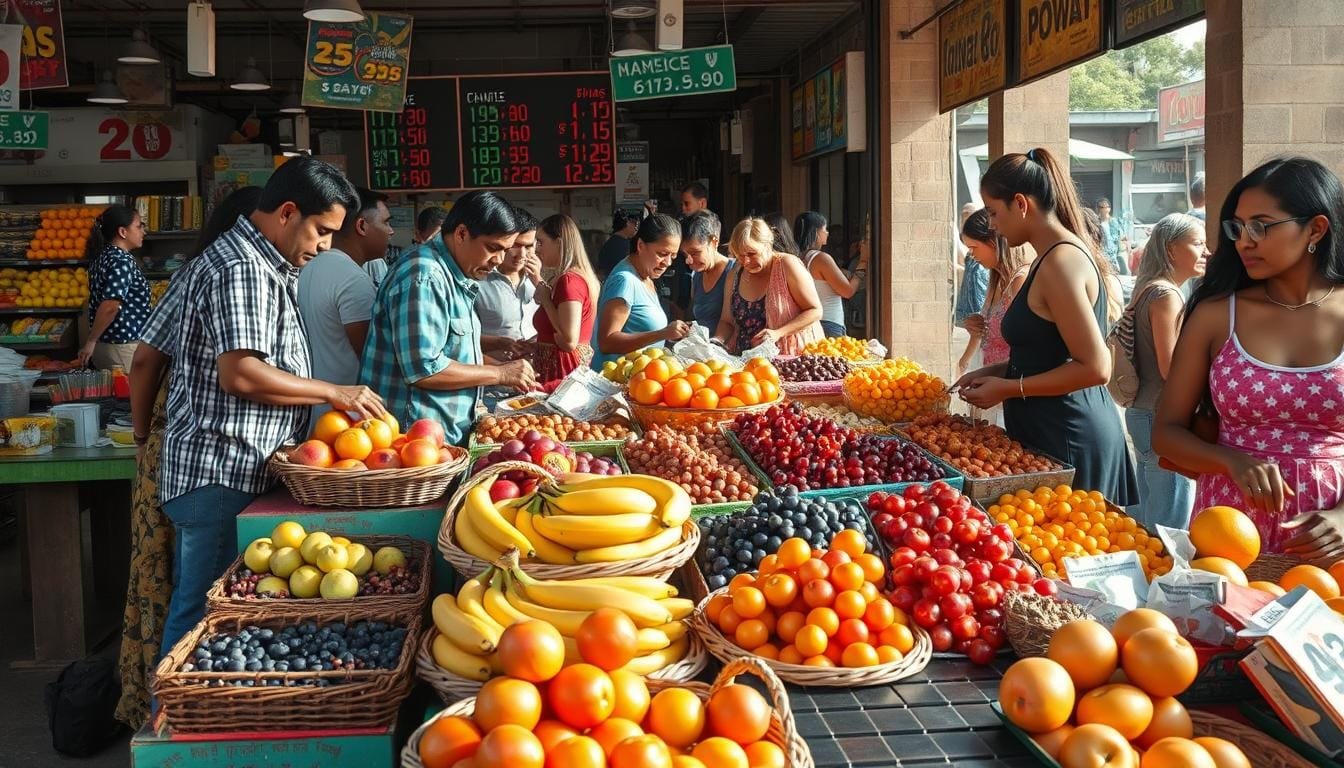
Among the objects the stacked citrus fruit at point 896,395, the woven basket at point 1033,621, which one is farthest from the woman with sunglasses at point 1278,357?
the stacked citrus fruit at point 896,395

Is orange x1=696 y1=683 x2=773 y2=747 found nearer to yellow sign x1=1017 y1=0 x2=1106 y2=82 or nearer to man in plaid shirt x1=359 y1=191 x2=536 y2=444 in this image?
man in plaid shirt x1=359 y1=191 x2=536 y2=444

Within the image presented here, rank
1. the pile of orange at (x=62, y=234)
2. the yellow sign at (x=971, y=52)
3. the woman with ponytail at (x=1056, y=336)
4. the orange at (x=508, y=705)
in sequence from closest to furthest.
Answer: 1. the orange at (x=508, y=705)
2. the woman with ponytail at (x=1056, y=336)
3. the yellow sign at (x=971, y=52)
4. the pile of orange at (x=62, y=234)

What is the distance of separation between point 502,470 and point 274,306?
38.4 inches

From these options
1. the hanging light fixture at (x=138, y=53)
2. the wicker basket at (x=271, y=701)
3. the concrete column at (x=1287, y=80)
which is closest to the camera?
the wicker basket at (x=271, y=701)

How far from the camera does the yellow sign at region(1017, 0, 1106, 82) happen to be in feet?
20.8

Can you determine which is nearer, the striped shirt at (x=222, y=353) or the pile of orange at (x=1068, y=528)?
the pile of orange at (x=1068, y=528)

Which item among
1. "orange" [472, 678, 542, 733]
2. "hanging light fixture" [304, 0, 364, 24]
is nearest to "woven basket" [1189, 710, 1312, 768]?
"orange" [472, 678, 542, 733]

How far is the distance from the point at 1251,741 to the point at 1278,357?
1330 mm

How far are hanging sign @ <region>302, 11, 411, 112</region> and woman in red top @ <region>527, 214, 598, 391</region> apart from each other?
3273mm

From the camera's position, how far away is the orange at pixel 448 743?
1.94 m

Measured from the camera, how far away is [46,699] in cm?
439

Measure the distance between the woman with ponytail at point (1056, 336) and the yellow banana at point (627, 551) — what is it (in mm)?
1748

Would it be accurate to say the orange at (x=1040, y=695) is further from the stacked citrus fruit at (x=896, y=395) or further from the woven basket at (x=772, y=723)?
the stacked citrus fruit at (x=896, y=395)

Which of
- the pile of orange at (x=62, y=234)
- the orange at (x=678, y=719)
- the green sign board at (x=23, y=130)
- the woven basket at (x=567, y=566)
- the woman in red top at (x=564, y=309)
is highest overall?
the green sign board at (x=23, y=130)
